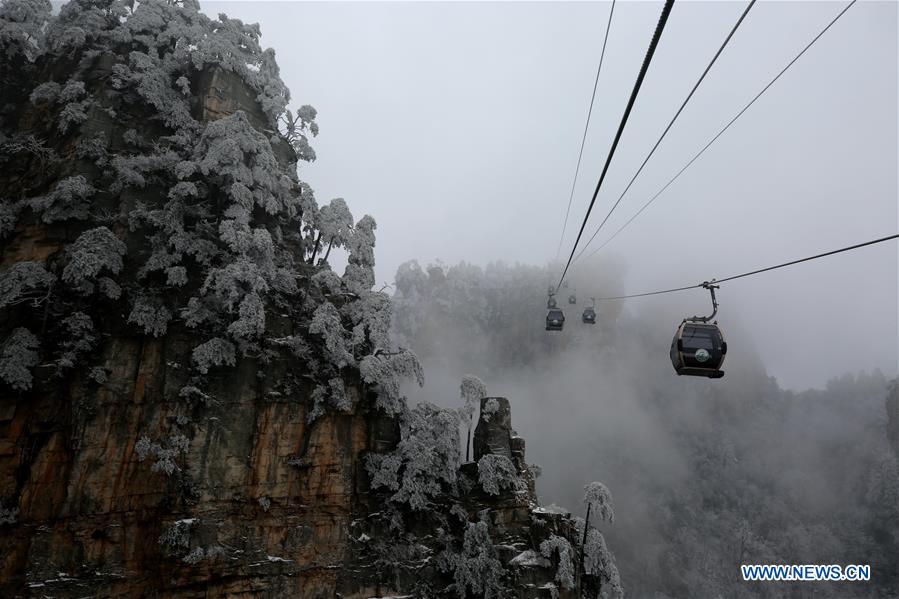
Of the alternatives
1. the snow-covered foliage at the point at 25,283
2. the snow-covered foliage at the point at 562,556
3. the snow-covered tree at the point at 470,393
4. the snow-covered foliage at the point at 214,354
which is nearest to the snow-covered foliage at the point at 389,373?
the snow-covered foliage at the point at 214,354

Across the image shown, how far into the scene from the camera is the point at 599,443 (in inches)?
2301

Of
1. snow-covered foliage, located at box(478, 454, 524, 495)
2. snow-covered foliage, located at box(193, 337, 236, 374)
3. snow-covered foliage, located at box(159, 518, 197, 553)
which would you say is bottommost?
snow-covered foliage, located at box(159, 518, 197, 553)

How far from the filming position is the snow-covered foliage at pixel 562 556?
1894 centimetres

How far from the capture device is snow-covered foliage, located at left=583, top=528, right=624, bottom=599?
66.3 feet

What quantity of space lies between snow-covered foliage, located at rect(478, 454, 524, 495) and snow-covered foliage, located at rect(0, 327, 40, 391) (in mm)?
14730

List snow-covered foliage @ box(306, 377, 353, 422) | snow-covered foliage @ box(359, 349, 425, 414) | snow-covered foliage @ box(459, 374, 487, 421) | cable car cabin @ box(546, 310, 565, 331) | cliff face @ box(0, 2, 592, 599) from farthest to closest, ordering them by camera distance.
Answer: snow-covered foliage @ box(459, 374, 487, 421) → cable car cabin @ box(546, 310, 565, 331) → snow-covered foliage @ box(359, 349, 425, 414) → snow-covered foliage @ box(306, 377, 353, 422) → cliff face @ box(0, 2, 592, 599)

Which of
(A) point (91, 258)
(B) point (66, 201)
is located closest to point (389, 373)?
(A) point (91, 258)

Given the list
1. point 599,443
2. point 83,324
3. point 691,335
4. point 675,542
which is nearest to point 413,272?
point 599,443

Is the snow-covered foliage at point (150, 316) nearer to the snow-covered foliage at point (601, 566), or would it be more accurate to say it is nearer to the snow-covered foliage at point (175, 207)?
the snow-covered foliage at point (175, 207)

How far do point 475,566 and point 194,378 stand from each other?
1140 cm

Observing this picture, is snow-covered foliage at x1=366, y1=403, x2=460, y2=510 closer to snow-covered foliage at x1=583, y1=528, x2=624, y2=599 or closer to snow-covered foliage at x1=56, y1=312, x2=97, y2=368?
snow-covered foliage at x1=583, y1=528, x2=624, y2=599

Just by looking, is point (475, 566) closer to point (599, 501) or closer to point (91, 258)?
point (599, 501)

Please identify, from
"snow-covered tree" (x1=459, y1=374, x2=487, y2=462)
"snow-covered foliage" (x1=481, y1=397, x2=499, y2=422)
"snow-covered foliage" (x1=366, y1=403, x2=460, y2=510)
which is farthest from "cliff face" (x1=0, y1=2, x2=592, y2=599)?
"snow-covered tree" (x1=459, y1=374, x2=487, y2=462)

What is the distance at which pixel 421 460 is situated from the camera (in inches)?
738
